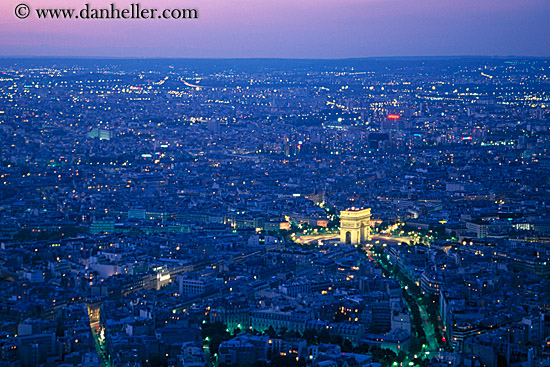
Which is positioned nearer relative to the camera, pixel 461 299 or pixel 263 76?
pixel 461 299

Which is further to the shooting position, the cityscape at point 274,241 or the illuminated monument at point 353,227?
the illuminated monument at point 353,227

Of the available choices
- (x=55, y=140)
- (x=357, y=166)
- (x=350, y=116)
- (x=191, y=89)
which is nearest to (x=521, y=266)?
(x=357, y=166)

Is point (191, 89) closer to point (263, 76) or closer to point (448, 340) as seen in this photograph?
point (263, 76)

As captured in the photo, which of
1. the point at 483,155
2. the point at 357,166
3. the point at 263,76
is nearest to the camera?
the point at 357,166

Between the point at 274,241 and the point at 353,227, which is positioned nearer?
the point at 274,241
